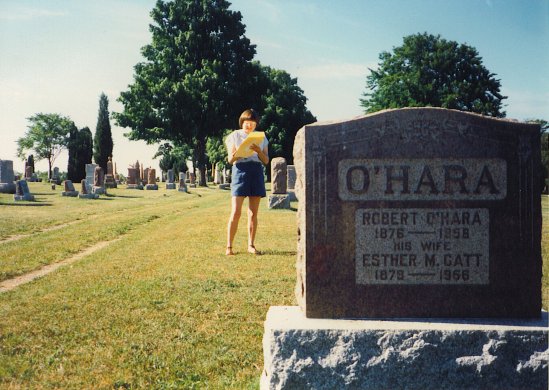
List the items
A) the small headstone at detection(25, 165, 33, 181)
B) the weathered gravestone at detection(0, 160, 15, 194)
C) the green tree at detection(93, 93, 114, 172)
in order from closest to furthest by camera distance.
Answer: the weathered gravestone at detection(0, 160, 15, 194), the small headstone at detection(25, 165, 33, 181), the green tree at detection(93, 93, 114, 172)

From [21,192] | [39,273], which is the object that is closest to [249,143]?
[39,273]

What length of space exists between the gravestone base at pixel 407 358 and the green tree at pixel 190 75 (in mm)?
32738

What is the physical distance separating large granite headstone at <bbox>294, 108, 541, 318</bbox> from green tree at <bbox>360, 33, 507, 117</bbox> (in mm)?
35777

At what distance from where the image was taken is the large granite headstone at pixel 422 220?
10.1 feet

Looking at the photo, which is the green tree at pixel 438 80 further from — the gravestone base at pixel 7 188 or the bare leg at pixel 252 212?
the bare leg at pixel 252 212

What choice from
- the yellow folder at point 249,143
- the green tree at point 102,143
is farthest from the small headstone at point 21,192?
the green tree at point 102,143

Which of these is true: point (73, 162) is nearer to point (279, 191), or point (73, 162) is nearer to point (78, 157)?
point (78, 157)

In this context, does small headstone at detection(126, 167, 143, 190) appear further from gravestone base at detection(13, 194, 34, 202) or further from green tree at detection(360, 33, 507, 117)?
green tree at detection(360, 33, 507, 117)

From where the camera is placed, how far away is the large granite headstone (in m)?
3.06

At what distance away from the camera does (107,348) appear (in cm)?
356

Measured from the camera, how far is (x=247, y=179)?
6883 mm

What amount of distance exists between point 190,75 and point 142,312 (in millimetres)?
31956

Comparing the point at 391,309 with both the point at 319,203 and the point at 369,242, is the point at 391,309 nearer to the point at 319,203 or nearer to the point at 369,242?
the point at 369,242

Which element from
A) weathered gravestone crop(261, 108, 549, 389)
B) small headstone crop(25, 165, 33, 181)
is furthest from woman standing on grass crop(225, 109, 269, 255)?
small headstone crop(25, 165, 33, 181)
